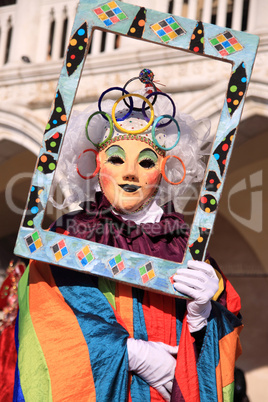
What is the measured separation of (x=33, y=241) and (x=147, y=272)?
0.35 metres

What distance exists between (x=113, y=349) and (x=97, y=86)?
2611mm

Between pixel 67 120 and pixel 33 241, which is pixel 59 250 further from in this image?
pixel 67 120

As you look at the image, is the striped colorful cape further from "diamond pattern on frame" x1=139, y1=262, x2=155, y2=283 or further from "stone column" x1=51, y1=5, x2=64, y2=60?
"stone column" x1=51, y1=5, x2=64, y2=60

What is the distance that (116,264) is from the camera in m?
1.88

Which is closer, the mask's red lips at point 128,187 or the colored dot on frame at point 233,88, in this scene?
the colored dot on frame at point 233,88

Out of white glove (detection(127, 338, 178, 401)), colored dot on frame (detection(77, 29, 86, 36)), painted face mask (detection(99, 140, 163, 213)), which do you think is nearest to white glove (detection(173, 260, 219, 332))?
white glove (detection(127, 338, 178, 401))

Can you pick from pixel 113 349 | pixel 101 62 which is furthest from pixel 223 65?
pixel 113 349

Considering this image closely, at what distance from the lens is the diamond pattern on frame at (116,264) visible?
187 cm

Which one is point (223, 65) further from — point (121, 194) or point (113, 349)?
point (113, 349)

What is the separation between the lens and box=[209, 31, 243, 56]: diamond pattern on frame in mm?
1986

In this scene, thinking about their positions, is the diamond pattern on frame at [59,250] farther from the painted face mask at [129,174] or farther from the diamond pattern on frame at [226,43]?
the diamond pattern on frame at [226,43]

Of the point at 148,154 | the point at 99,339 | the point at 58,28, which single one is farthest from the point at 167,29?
the point at 58,28

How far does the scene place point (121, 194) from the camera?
7.00 feet

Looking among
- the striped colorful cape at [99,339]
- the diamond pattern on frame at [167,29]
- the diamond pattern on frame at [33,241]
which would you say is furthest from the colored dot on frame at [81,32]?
the striped colorful cape at [99,339]
